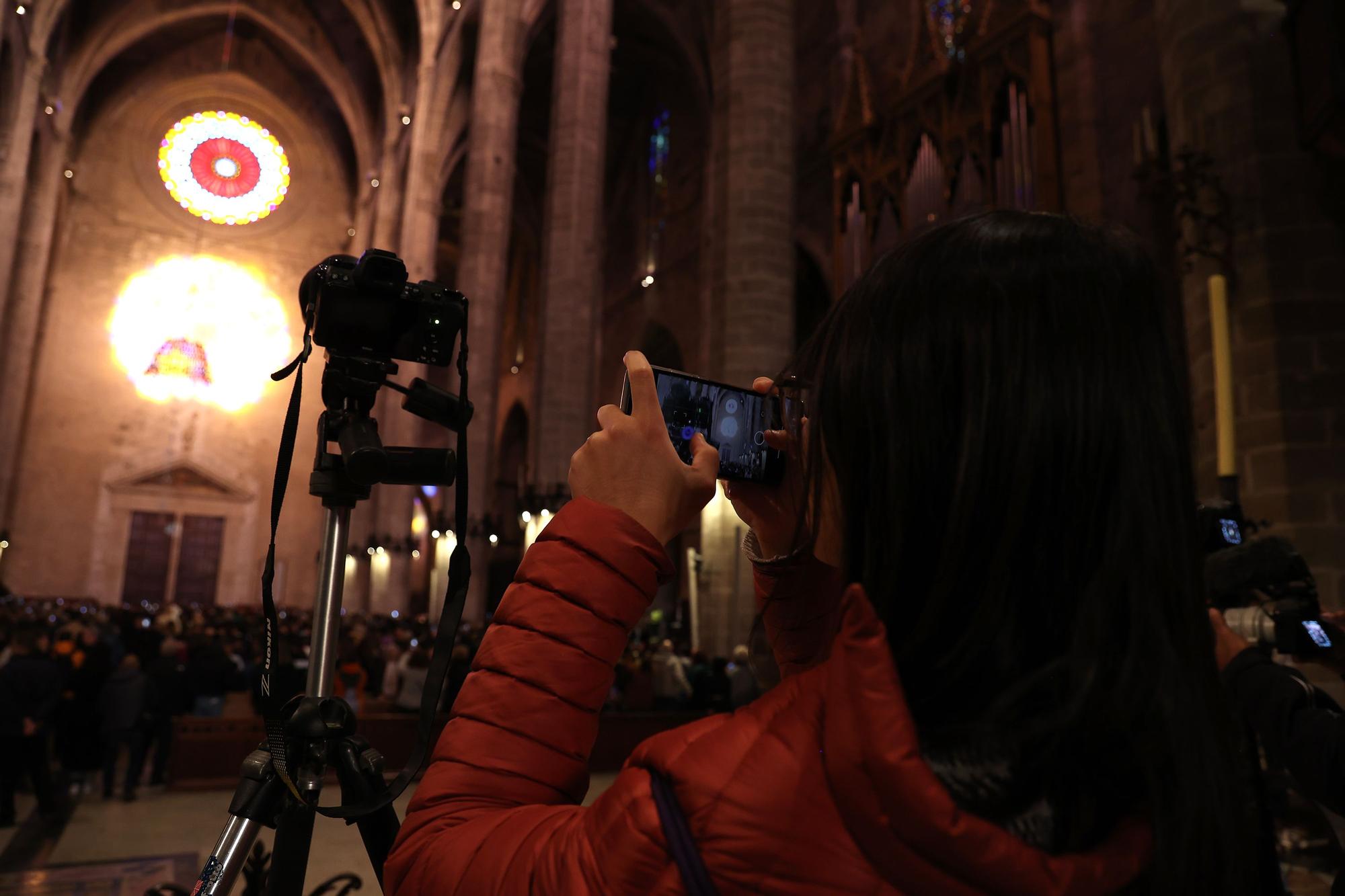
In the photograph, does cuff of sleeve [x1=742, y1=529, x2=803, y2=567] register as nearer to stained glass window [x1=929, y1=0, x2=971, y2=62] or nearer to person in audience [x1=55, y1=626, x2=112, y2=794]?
person in audience [x1=55, y1=626, x2=112, y2=794]

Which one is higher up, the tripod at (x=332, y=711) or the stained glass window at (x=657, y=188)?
the stained glass window at (x=657, y=188)

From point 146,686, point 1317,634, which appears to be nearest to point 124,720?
point 146,686

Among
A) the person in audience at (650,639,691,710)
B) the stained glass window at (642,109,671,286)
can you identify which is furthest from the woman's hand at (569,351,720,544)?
the stained glass window at (642,109,671,286)

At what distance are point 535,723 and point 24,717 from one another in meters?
7.00

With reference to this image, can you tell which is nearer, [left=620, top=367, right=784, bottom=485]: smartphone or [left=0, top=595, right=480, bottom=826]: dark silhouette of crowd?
[left=620, top=367, right=784, bottom=485]: smartphone

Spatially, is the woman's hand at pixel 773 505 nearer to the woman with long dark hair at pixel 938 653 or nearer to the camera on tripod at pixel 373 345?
the woman with long dark hair at pixel 938 653

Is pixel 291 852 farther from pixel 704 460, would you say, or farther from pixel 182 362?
pixel 182 362

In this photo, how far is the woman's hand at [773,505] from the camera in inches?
36.6

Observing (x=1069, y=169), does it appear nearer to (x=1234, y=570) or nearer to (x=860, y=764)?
(x=1234, y=570)

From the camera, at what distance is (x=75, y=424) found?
24.0 metres

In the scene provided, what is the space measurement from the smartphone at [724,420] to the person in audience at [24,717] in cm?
688

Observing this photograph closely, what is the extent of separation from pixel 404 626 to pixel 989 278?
14.8 m

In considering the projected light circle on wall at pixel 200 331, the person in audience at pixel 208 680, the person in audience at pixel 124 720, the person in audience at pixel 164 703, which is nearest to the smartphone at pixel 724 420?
the person in audience at pixel 124 720

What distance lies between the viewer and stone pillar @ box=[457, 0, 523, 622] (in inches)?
619
